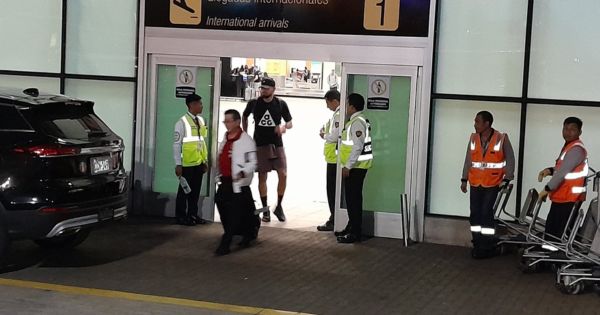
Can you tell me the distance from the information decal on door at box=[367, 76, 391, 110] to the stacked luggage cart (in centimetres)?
198

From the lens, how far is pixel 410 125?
10656 millimetres

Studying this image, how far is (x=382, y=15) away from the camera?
10578 millimetres

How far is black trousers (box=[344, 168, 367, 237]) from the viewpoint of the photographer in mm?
10406

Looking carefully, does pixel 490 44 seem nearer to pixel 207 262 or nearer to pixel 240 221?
pixel 240 221

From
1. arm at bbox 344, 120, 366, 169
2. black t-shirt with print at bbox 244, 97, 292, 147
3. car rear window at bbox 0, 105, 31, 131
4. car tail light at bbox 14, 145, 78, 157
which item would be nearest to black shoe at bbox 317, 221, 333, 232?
arm at bbox 344, 120, 366, 169

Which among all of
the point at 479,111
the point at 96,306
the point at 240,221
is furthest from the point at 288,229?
the point at 96,306

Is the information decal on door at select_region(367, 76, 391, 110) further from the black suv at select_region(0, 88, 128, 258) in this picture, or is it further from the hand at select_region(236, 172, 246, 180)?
the black suv at select_region(0, 88, 128, 258)

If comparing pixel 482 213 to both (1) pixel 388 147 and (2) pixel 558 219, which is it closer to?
(2) pixel 558 219

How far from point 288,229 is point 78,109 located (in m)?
3.71

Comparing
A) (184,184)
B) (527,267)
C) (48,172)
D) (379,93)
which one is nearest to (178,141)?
(184,184)

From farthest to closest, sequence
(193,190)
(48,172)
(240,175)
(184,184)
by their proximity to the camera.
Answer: (193,190), (184,184), (240,175), (48,172)

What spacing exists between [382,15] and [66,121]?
4314mm

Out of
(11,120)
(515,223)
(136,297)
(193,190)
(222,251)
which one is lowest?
(136,297)

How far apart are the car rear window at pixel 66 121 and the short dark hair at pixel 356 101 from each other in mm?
3186
